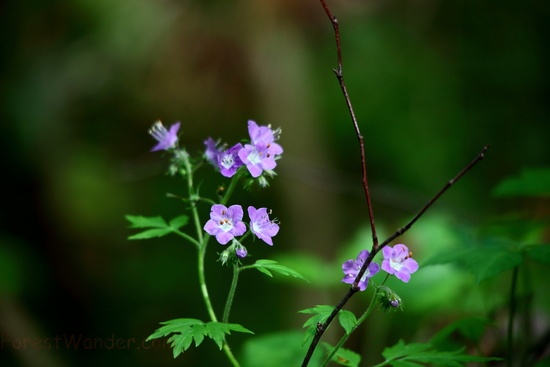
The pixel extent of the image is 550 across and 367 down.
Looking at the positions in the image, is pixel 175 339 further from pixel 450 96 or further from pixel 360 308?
pixel 450 96

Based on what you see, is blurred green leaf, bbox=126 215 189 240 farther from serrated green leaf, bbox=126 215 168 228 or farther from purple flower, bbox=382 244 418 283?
purple flower, bbox=382 244 418 283

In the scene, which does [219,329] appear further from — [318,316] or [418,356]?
[418,356]

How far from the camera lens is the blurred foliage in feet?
13.8

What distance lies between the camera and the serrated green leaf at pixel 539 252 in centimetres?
151

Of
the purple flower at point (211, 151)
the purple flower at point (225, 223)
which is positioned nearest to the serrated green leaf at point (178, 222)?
the purple flower at point (211, 151)

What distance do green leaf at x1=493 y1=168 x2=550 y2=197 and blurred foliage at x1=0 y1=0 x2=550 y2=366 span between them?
6.21 feet

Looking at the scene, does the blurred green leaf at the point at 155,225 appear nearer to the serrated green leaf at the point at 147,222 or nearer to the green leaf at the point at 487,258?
the serrated green leaf at the point at 147,222

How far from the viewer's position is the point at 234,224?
4.03ft

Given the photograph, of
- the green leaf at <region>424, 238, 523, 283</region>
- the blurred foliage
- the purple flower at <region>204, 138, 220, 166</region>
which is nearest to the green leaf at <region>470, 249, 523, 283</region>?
the green leaf at <region>424, 238, 523, 283</region>

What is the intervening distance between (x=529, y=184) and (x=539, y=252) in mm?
462

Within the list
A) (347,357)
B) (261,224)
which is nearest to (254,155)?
(261,224)

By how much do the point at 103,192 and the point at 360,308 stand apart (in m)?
2.52

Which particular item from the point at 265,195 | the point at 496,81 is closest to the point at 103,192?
the point at 265,195

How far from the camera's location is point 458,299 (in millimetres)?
2836
